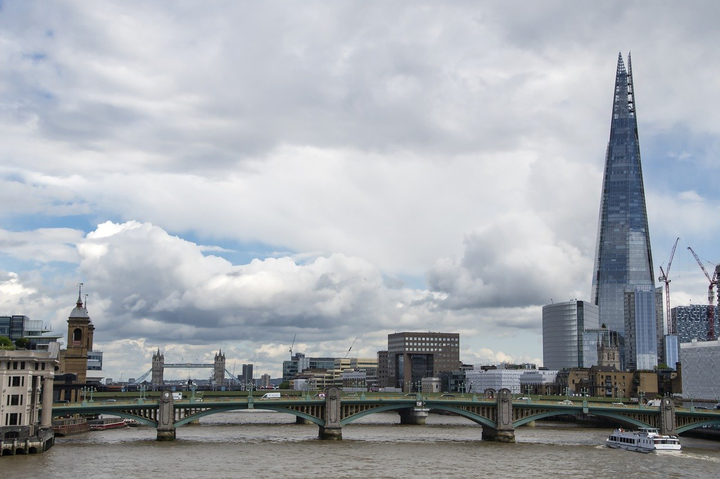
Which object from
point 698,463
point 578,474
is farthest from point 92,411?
point 698,463

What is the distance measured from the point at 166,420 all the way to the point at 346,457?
33.9 meters

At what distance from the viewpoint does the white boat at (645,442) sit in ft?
403

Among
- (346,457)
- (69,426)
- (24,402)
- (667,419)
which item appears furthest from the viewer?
(69,426)

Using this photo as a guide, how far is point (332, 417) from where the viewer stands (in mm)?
133875

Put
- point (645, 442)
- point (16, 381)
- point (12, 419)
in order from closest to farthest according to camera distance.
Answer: point (12, 419), point (16, 381), point (645, 442)

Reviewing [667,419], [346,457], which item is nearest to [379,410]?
[346,457]

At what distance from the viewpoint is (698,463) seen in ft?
363

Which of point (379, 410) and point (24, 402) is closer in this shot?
point (24, 402)

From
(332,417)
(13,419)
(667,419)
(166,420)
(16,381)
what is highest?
(16,381)

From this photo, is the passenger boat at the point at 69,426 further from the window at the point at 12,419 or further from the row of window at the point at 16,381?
the row of window at the point at 16,381

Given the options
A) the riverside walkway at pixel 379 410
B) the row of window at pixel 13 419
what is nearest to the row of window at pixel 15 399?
the row of window at pixel 13 419

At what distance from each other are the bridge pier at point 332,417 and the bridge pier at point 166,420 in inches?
902

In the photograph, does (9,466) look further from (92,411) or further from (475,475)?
(475,475)

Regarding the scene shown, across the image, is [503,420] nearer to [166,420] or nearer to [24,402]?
[166,420]
